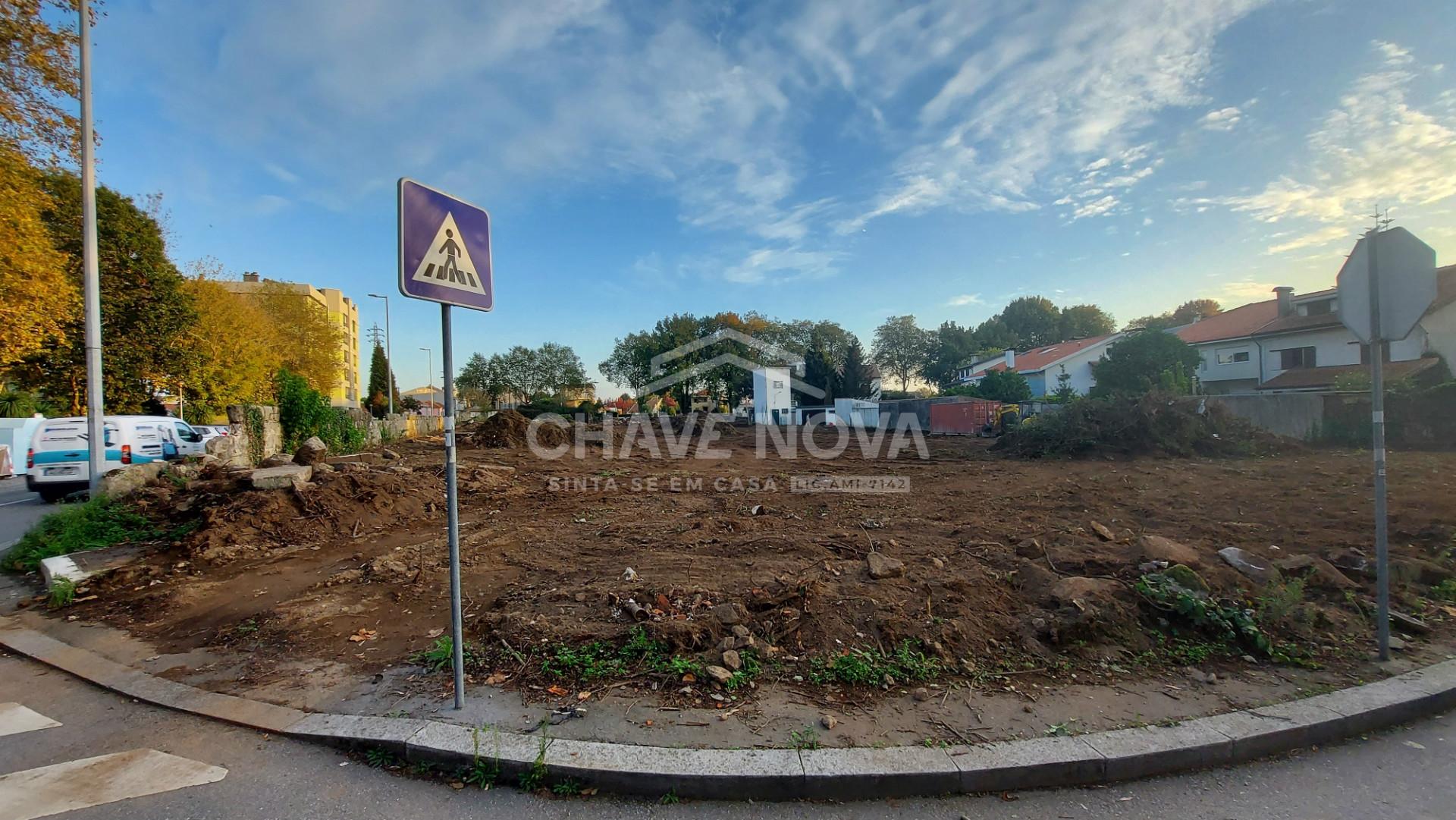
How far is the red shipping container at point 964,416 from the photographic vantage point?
27.8m

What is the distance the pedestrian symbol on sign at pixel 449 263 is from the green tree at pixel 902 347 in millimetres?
61725

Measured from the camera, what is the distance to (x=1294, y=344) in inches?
1129

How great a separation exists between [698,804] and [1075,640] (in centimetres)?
279

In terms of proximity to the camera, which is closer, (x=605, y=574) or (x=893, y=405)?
(x=605, y=574)

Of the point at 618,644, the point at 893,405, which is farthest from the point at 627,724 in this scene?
the point at 893,405

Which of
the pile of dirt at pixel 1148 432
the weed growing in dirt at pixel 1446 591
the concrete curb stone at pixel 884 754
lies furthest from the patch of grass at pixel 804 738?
the pile of dirt at pixel 1148 432

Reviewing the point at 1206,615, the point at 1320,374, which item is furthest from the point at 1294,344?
the point at 1206,615

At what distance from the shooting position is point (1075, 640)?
3.75 m

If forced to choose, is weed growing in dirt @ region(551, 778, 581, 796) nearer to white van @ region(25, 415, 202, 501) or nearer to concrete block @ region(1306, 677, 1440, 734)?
concrete block @ region(1306, 677, 1440, 734)

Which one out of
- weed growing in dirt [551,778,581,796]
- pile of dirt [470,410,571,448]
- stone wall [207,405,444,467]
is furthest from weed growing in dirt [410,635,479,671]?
pile of dirt [470,410,571,448]

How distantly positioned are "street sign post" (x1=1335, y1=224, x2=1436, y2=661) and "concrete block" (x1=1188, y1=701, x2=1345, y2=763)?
119cm

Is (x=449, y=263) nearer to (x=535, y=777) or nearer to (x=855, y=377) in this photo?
(x=535, y=777)

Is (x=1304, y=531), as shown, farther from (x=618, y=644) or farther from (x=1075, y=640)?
(x=618, y=644)

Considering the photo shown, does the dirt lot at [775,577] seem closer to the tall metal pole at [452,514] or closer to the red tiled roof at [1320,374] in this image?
the tall metal pole at [452,514]
